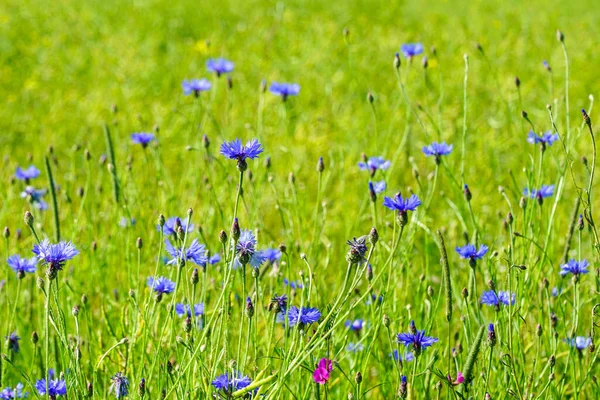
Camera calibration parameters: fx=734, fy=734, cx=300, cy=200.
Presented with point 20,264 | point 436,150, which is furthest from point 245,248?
point 436,150

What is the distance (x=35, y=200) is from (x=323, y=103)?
1.87 metres

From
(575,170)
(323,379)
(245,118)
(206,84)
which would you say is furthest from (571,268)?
(245,118)

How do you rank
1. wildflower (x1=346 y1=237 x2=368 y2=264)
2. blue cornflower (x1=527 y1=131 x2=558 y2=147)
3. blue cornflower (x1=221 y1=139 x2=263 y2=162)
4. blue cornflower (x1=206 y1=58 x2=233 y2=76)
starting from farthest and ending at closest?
1. blue cornflower (x1=206 y1=58 x2=233 y2=76)
2. blue cornflower (x1=527 y1=131 x2=558 y2=147)
3. blue cornflower (x1=221 y1=139 x2=263 y2=162)
4. wildflower (x1=346 y1=237 x2=368 y2=264)

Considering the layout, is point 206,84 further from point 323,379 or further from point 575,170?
point 575,170

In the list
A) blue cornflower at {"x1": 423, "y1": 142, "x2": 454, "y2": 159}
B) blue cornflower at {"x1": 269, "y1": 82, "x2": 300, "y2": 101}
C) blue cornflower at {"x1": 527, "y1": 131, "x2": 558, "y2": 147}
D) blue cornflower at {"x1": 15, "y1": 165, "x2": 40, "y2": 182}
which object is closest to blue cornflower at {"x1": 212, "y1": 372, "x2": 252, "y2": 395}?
blue cornflower at {"x1": 423, "y1": 142, "x2": 454, "y2": 159}

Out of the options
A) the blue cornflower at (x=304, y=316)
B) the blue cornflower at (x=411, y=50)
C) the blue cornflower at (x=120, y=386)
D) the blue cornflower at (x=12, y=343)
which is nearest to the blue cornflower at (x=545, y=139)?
the blue cornflower at (x=411, y=50)

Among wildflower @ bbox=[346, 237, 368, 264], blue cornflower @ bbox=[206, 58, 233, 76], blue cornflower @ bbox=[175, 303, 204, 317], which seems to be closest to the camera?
wildflower @ bbox=[346, 237, 368, 264]

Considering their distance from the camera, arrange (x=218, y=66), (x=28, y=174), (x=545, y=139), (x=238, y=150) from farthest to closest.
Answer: (x=218, y=66) < (x=28, y=174) < (x=545, y=139) < (x=238, y=150)

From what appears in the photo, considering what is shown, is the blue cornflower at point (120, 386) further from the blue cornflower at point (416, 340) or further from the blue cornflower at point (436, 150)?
the blue cornflower at point (436, 150)

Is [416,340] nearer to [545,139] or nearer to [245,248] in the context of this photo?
[245,248]

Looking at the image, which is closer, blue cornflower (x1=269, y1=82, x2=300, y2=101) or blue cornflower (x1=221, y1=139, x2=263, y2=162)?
blue cornflower (x1=221, y1=139, x2=263, y2=162)

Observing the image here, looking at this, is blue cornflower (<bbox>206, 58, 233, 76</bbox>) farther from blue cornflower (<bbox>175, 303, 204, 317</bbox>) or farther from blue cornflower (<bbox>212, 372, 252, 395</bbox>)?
blue cornflower (<bbox>212, 372, 252, 395</bbox>)

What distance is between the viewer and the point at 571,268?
1.59 metres

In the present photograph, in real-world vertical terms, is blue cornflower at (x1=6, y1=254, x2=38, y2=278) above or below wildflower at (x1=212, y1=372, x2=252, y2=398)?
above
